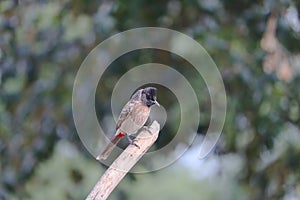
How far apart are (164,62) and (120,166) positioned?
160 centimetres

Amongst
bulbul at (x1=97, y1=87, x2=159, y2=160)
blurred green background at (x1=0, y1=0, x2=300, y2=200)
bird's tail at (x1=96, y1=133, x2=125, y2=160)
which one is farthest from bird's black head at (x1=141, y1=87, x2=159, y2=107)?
blurred green background at (x1=0, y1=0, x2=300, y2=200)

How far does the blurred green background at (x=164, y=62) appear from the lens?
311cm

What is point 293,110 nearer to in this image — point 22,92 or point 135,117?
point 22,92

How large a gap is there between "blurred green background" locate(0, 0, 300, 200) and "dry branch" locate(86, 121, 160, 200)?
133 cm

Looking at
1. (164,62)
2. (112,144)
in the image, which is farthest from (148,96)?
(164,62)

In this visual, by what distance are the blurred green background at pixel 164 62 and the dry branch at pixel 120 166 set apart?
133cm

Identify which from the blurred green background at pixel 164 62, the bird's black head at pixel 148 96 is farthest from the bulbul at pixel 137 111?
the blurred green background at pixel 164 62

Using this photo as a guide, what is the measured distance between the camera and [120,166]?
1707 mm

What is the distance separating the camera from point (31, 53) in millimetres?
3271

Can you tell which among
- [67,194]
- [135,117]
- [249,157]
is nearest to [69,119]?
[67,194]

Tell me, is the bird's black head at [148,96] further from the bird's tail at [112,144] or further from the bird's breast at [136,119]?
the bird's tail at [112,144]

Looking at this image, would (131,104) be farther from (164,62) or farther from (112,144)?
(164,62)

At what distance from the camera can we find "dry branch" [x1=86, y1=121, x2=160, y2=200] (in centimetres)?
169

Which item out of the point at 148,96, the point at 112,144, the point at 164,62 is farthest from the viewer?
the point at 164,62
